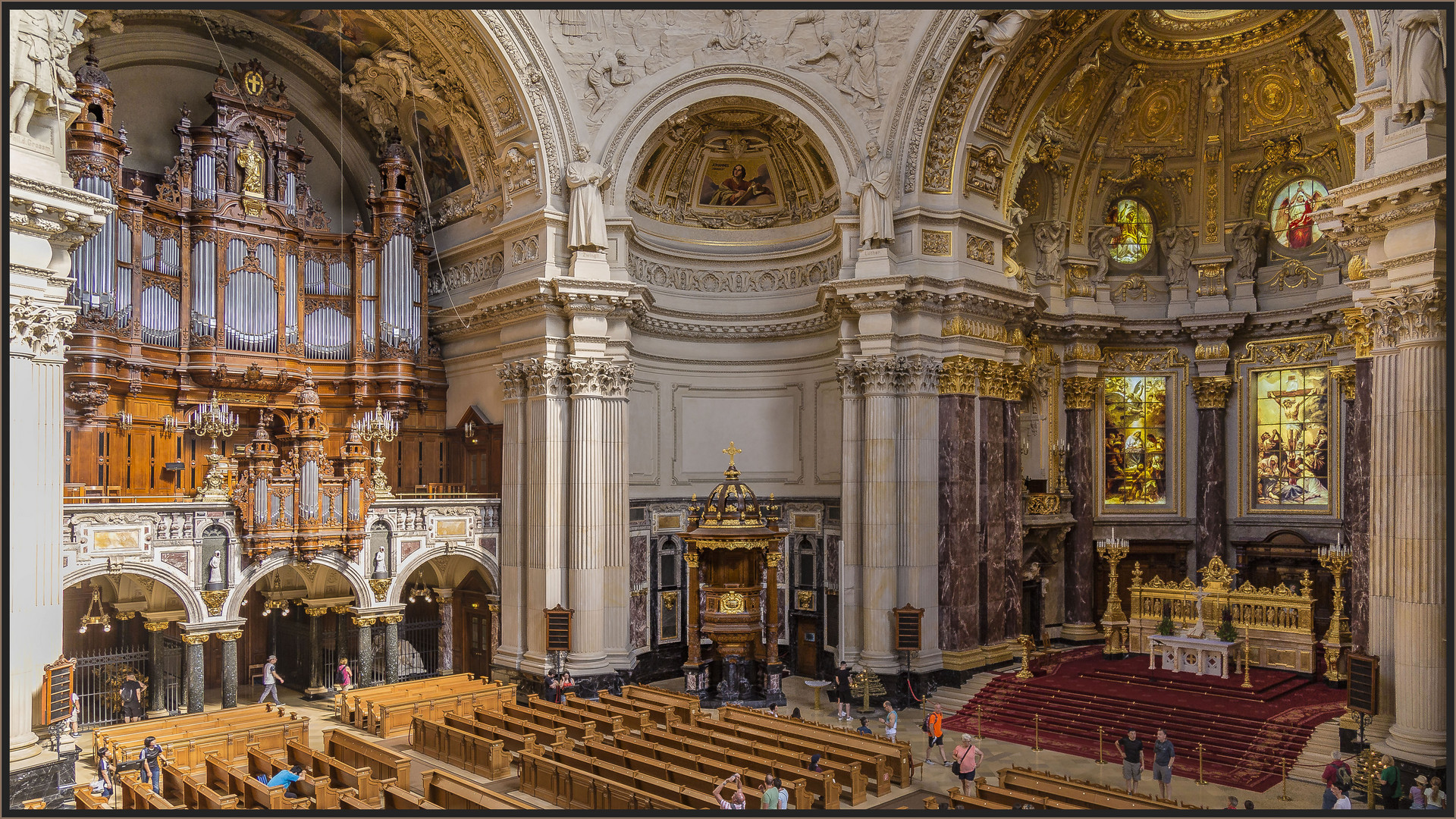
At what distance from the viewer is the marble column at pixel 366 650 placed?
25438mm

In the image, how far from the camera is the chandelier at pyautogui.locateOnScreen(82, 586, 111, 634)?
2214 centimetres

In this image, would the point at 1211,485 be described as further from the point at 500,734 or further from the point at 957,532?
the point at 500,734

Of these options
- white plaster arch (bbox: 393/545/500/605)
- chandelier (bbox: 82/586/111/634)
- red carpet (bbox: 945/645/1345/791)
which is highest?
white plaster arch (bbox: 393/545/500/605)

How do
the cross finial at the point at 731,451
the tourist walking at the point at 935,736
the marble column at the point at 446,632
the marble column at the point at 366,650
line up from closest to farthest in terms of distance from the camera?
1. the tourist walking at the point at 935,736
2. the marble column at the point at 366,650
3. the cross finial at the point at 731,451
4. the marble column at the point at 446,632

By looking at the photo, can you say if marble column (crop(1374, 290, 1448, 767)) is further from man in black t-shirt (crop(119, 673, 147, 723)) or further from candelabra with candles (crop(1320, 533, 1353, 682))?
man in black t-shirt (crop(119, 673, 147, 723))

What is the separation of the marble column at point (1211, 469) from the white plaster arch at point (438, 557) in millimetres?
21379

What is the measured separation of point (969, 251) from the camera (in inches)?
1058

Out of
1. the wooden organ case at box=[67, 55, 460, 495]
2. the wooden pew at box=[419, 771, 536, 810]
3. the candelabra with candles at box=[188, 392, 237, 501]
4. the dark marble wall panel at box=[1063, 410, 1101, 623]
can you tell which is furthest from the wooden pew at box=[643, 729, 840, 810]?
the dark marble wall panel at box=[1063, 410, 1101, 623]

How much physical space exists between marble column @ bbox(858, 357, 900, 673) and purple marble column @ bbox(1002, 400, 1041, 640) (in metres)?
4.02

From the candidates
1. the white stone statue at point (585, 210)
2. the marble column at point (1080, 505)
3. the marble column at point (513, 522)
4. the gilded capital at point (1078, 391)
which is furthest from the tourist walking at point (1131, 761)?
the white stone statue at point (585, 210)

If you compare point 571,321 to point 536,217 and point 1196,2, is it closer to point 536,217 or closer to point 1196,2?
point 536,217

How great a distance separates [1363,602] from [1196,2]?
1403 cm

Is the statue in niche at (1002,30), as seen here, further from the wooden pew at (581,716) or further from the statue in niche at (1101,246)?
the wooden pew at (581,716)

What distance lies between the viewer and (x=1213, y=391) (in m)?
30.8
